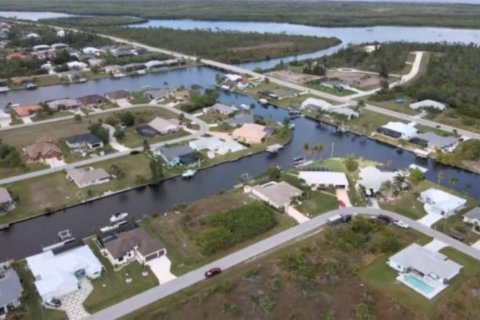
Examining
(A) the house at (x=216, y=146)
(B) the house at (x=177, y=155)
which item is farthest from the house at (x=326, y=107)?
(B) the house at (x=177, y=155)

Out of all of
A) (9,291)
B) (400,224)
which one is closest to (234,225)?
(400,224)

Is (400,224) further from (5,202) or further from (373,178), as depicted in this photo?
(5,202)

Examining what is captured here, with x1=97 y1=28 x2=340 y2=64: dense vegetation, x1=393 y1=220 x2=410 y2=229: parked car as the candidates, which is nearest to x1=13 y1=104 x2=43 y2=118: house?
x1=97 y1=28 x2=340 y2=64: dense vegetation

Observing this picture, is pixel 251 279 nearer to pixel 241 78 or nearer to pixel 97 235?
pixel 97 235

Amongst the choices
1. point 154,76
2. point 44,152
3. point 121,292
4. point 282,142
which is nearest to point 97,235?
point 121,292

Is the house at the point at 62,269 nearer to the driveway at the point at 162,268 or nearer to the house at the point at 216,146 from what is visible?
the driveway at the point at 162,268
